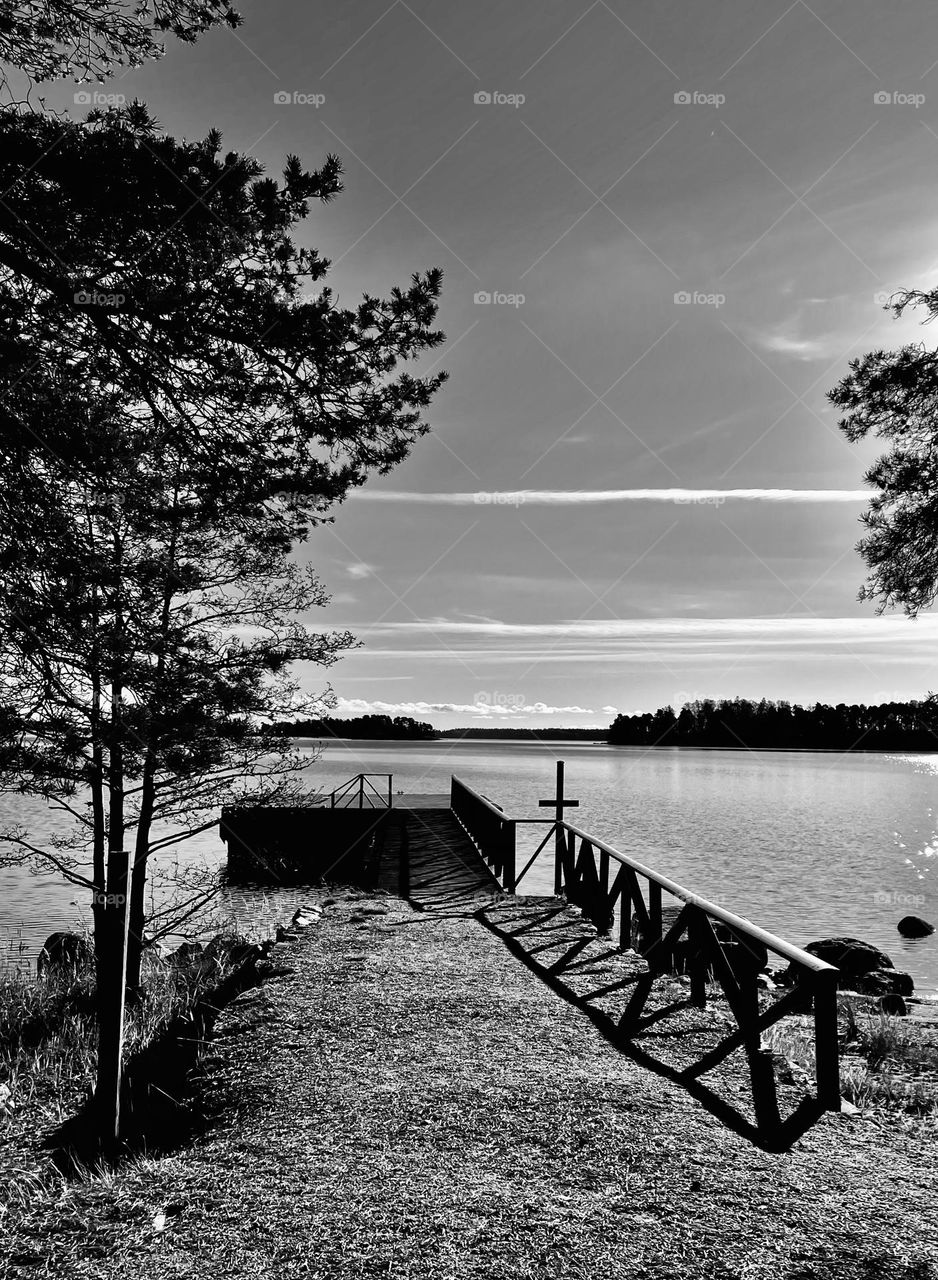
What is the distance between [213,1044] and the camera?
6.20 m

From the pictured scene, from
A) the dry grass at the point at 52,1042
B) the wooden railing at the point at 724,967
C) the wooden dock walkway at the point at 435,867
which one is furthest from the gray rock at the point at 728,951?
the dry grass at the point at 52,1042

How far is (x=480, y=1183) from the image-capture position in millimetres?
3949

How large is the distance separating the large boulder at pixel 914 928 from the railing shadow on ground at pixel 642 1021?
1433 centimetres

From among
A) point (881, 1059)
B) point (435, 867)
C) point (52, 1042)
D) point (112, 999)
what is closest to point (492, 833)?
point (435, 867)

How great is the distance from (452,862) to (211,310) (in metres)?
14.4

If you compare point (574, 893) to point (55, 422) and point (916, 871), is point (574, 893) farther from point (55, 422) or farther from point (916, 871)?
point (916, 871)

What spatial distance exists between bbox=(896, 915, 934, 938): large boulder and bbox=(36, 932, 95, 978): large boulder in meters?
19.1

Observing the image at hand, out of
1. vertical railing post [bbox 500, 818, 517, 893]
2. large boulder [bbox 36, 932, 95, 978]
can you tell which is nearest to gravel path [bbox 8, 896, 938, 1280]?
large boulder [bbox 36, 932, 95, 978]

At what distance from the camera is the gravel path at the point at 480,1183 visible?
11.2 feet

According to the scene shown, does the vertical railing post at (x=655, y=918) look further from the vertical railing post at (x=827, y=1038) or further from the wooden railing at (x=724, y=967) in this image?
Answer: the vertical railing post at (x=827, y=1038)

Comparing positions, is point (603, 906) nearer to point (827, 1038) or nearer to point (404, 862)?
point (827, 1038)

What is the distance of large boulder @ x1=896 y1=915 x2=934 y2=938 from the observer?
21500 millimetres

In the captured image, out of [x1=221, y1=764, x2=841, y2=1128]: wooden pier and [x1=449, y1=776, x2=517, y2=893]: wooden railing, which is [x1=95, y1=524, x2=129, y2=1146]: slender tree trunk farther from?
[x1=449, y1=776, x2=517, y2=893]: wooden railing

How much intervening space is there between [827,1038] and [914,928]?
19921 millimetres
